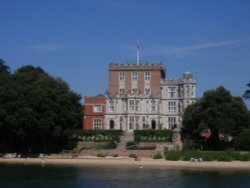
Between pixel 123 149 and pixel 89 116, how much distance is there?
72.1 feet

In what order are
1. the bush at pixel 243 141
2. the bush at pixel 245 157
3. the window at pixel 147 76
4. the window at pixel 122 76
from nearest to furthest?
the bush at pixel 245 157 < the bush at pixel 243 141 < the window at pixel 147 76 < the window at pixel 122 76

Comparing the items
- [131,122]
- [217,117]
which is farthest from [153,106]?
[217,117]

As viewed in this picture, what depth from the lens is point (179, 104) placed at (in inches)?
3556

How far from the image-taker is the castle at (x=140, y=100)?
8919cm

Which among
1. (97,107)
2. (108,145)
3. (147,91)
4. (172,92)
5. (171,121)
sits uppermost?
(147,91)

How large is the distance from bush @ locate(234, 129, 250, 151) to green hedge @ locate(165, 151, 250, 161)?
231 centimetres

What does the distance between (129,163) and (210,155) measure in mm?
9724

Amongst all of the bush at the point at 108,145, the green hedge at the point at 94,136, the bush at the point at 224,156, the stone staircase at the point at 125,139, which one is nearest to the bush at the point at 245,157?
the bush at the point at 224,156

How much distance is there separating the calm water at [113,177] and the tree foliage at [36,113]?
29.5 feet

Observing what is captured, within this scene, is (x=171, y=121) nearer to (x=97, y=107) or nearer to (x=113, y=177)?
(x=97, y=107)

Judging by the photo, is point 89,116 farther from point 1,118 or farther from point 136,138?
point 1,118

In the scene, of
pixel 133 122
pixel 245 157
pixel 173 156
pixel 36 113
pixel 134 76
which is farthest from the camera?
pixel 134 76

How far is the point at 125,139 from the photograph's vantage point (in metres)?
80.8

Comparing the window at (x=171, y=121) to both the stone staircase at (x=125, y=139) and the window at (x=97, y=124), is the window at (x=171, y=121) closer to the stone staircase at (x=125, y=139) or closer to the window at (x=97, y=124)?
the stone staircase at (x=125, y=139)
